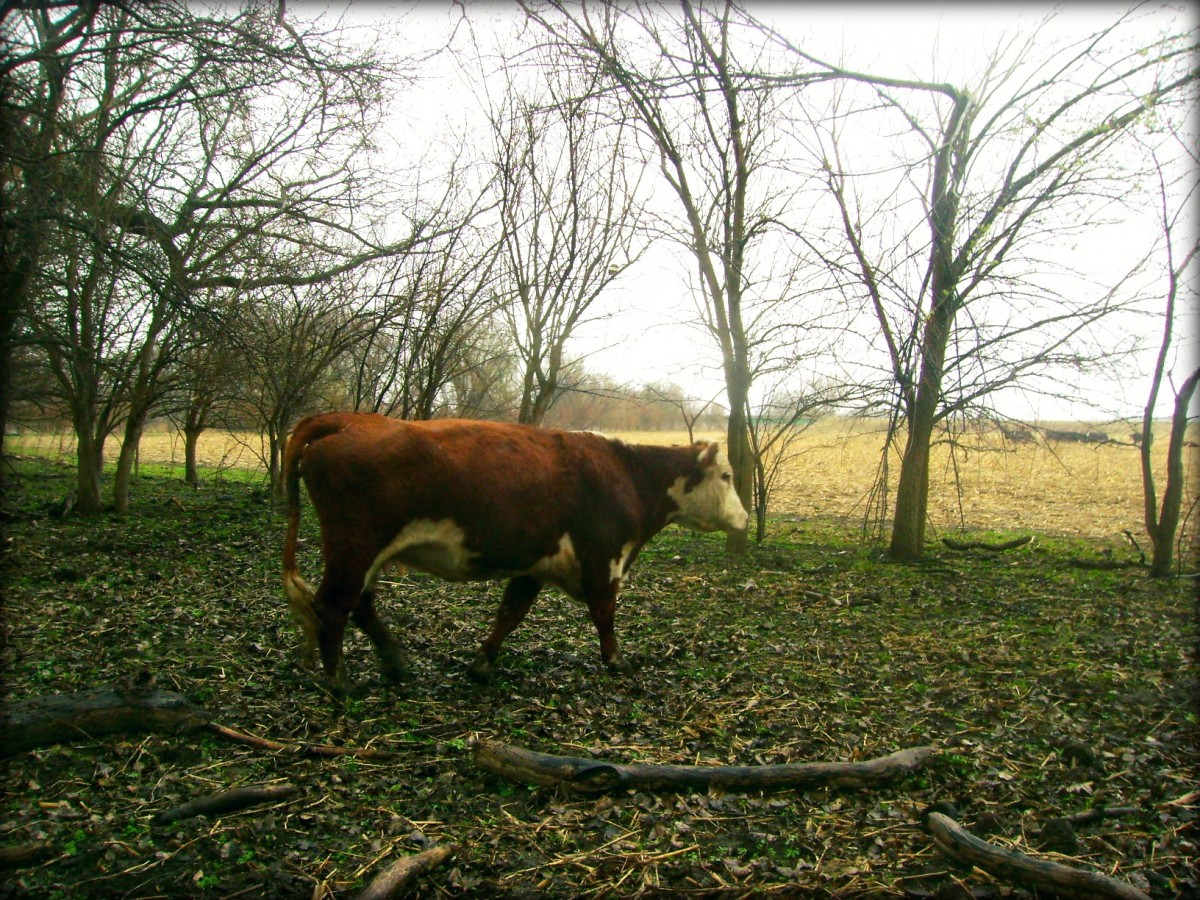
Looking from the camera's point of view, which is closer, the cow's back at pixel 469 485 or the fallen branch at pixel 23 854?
the fallen branch at pixel 23 854

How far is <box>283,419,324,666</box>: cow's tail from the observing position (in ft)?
16.0

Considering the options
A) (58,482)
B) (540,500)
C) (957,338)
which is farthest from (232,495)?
(957,338)

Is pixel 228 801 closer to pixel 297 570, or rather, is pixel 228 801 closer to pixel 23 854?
pixel 23 854

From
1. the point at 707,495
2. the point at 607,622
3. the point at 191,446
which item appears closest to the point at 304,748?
the point at 607,622

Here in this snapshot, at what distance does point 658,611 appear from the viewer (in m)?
7.43

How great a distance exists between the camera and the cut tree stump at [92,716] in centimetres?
380

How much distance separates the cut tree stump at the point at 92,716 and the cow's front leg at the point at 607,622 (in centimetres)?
261

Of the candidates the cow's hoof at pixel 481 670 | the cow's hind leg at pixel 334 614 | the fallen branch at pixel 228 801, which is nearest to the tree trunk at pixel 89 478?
the cow's hind leg at pixel 334 614

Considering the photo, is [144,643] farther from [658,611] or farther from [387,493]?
[658,611]

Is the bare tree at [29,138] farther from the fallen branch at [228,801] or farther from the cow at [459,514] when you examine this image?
the fallen branch at [228,801]

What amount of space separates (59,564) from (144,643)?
116 inches

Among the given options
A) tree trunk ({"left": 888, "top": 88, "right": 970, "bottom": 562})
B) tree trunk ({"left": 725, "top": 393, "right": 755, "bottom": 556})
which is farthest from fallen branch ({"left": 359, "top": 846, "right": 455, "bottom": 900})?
tree trunk ({"left": 725, "top": 393, "right": 755, "bottom": 556})

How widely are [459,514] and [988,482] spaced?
17908 millimetres

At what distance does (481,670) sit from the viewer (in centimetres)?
552
